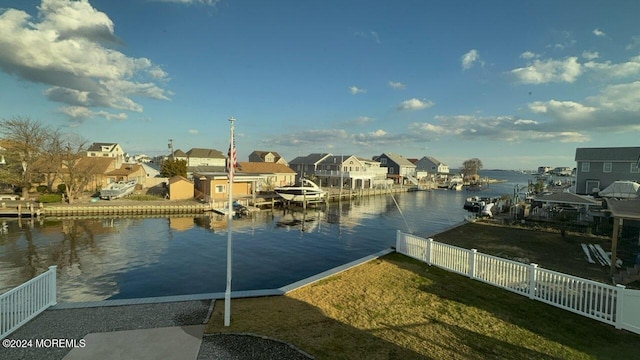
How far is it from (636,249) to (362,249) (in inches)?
601

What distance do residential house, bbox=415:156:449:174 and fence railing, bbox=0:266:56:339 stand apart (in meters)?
114

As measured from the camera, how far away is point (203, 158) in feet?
279

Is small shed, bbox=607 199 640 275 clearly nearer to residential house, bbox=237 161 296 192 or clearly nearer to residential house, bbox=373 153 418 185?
residential house, bbox=237 161 296 192

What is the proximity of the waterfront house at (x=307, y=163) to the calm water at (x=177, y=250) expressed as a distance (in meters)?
39.2

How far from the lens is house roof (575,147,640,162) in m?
34.3

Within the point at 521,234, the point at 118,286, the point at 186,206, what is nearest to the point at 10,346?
the point at 118,286

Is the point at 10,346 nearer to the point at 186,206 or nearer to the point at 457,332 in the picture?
the point at 457,332

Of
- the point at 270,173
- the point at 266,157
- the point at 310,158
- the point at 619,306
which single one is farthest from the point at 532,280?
the point at 266,157

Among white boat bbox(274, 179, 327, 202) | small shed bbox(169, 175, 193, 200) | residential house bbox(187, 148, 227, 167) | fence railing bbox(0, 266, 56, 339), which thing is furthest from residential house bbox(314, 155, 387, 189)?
fence railing bbox(0, 266, 56, 339)

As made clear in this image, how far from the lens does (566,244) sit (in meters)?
18.2

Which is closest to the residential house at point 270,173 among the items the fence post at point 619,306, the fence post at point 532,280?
the fence post at point 532,280

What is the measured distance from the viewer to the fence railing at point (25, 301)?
712 cm

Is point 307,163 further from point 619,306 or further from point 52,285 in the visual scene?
point 619,306

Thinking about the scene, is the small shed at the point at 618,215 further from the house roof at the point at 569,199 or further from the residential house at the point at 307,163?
the residential house at the point at 307,163
